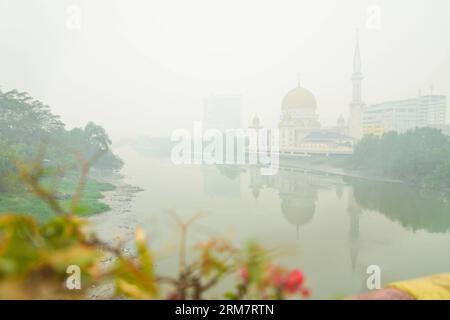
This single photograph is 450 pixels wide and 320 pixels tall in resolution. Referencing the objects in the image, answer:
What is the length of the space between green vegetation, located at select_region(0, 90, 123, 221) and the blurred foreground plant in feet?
25.4

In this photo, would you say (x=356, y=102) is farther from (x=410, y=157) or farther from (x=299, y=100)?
(x=410, y=157)

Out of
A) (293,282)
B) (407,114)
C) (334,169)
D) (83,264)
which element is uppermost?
(407,114)

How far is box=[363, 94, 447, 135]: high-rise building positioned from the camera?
144ft

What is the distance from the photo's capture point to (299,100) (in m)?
35.8

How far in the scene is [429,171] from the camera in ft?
54.4

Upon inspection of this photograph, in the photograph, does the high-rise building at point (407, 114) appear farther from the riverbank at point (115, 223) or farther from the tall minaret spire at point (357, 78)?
the riverbank at point (115, 223)

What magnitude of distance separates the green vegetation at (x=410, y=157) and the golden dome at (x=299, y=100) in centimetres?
1296

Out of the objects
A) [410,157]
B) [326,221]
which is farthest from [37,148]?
[410,157]

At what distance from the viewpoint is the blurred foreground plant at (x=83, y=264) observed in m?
0.52

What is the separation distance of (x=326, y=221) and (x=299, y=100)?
27.4m

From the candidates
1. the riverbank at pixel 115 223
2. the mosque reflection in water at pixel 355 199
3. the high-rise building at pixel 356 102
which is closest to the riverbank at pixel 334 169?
the mosque reflection in water at pixel 355 199

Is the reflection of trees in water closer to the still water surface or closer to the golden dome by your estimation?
the still water surface
